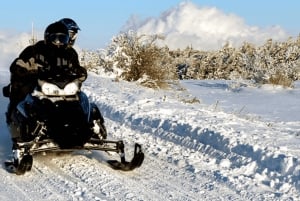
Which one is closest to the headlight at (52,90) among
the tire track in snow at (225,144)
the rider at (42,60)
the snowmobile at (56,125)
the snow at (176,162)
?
the snowmobile at (56,125)

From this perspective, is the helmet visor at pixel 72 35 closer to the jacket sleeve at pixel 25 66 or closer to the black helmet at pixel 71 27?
the black helmet at pixel 71 27

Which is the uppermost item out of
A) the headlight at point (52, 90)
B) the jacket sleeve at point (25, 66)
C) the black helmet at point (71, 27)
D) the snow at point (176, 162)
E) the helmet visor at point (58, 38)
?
the black helmet at point (71, 27)

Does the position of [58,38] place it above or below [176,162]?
above

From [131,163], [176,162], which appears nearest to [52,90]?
[131,163]

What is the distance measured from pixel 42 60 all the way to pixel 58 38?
37cm

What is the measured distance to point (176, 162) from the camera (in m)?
7.88

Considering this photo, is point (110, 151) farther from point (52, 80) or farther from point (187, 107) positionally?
point (187, 107)

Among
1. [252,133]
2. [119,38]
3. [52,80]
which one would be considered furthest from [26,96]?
[119,38]

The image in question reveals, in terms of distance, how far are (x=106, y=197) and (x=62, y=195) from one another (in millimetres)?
453

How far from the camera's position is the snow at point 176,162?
654cm

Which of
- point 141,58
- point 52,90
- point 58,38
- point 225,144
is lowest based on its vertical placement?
point 225,144

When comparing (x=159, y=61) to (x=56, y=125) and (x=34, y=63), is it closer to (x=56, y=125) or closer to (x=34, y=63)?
(x=34, y=63)

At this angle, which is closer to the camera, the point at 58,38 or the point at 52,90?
the point at 52,90

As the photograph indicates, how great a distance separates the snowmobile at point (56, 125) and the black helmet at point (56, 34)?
1.74 feet
